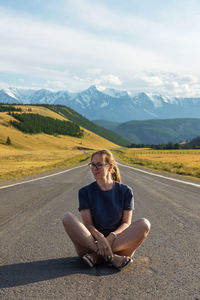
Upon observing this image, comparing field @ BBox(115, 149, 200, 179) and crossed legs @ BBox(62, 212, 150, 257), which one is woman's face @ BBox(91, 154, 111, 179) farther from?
field @ BBox(115, 149, 200, 179)

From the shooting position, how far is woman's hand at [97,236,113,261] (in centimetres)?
422

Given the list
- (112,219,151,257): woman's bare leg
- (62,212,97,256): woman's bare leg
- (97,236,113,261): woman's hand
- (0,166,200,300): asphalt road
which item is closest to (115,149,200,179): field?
(0,166,200,300): asphalt road

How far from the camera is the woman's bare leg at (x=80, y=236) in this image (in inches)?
173

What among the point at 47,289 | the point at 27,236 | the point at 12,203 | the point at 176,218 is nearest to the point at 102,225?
the point at 47,289

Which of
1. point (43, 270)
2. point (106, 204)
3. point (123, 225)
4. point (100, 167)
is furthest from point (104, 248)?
point (100, 167)

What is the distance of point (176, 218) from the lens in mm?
7910

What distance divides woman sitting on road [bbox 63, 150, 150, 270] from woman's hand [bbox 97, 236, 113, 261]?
0.38 feet

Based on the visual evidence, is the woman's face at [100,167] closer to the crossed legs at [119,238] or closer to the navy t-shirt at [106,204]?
the navy t-shirt at [106,204]

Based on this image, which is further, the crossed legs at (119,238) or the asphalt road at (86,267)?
the crossed legs at (119,238)

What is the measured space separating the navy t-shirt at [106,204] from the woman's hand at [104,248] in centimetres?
44

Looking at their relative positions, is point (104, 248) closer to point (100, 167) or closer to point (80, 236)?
point (80, 236)

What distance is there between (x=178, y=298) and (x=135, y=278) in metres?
0.71

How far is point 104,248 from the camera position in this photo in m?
4.22

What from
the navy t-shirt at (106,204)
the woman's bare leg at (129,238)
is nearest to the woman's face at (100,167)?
the navy t-shirt at (106,204)
